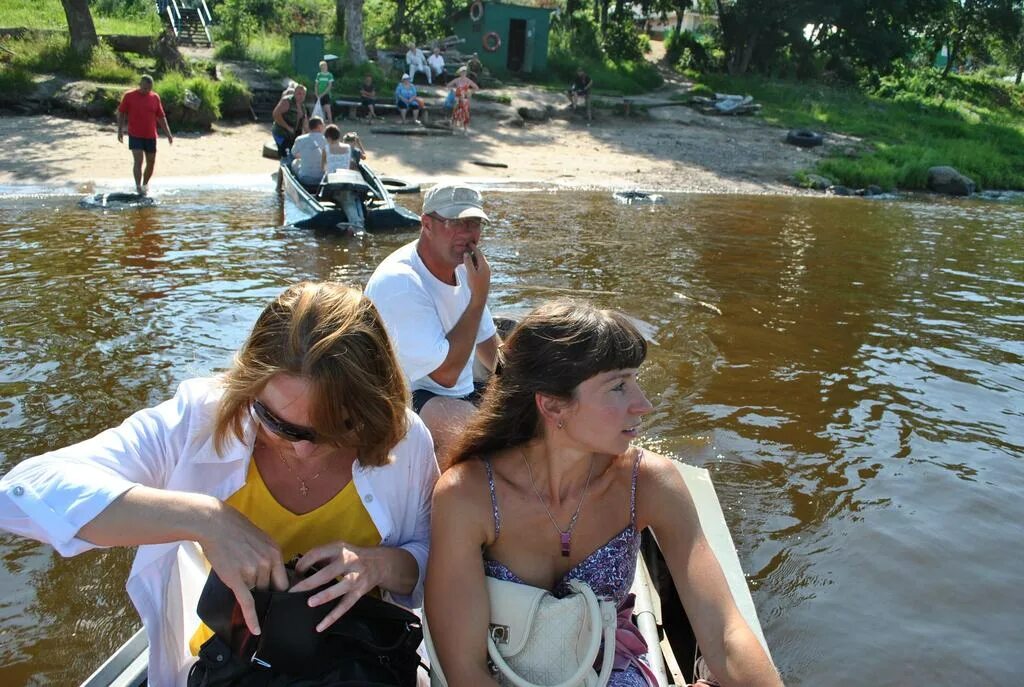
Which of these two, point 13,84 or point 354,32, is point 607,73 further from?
point 13,84

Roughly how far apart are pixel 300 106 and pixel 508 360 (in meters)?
13.8

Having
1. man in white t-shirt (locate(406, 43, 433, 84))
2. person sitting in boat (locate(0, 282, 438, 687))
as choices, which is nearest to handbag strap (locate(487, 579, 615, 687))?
person sitting in boat (locate(0, 282, 438, 687))

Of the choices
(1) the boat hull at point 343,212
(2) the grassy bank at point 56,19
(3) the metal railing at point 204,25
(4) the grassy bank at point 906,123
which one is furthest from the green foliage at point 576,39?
(1) the boat hull at point 343,212

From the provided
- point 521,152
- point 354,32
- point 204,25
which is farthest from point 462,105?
point 204,25

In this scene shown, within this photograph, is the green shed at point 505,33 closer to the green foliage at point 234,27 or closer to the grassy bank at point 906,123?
the grassy bank at point 906,123

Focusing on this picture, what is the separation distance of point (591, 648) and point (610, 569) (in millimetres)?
285

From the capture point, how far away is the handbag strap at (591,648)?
203 centimetres

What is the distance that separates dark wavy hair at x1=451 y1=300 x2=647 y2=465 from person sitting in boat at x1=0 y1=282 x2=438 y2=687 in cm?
19

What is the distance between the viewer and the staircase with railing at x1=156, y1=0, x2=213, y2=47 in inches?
1074

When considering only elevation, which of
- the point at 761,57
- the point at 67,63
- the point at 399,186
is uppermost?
the point at 67,63

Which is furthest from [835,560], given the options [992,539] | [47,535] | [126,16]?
[126,16]

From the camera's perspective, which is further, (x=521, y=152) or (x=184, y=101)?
(x=521, y=152)

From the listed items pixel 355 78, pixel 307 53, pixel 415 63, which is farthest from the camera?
pixel 415 63

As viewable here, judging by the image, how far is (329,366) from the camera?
6.24ft
